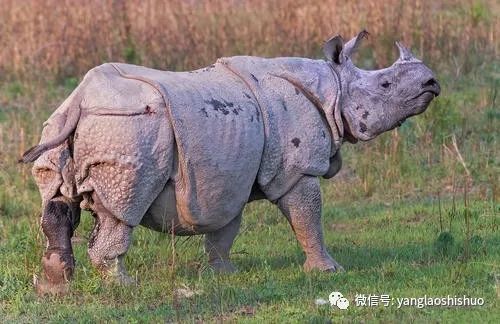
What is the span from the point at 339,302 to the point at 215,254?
58.7 inches

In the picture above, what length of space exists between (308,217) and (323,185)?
331 centimetres

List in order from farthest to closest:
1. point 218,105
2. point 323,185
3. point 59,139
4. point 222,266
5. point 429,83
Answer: point 323,185
point 429,83
point 222,266
point 218,105
point 59,139

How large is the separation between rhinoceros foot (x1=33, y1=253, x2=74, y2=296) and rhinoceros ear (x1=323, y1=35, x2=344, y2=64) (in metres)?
2.31

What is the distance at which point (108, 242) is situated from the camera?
7.27 m

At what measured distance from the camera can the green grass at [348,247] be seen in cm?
692

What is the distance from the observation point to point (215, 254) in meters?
8.14

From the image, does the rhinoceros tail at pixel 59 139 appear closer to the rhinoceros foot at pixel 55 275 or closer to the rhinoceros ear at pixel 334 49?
the rhinoceros foot at pixel 55 275

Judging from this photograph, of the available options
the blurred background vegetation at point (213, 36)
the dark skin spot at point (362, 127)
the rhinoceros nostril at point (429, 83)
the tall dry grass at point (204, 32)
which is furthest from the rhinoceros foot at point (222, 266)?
the tall dry grass at point (204, 32)

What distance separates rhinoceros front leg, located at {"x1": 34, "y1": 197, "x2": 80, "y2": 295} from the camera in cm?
730

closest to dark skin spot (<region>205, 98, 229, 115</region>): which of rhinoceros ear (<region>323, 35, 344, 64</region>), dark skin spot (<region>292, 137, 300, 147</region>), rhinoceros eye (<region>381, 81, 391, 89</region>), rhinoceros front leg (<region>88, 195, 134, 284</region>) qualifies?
dark skin spot (<region>292, 137, 300, 147</region>)

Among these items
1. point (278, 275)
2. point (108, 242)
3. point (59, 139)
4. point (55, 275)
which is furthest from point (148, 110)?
point (278, 275)

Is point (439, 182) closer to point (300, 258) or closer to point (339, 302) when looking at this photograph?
point (300, 258)

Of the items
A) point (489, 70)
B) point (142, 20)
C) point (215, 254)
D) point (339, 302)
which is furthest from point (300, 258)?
point (142, 20)

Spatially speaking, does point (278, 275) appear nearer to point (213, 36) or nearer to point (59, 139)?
point (59, 139)
